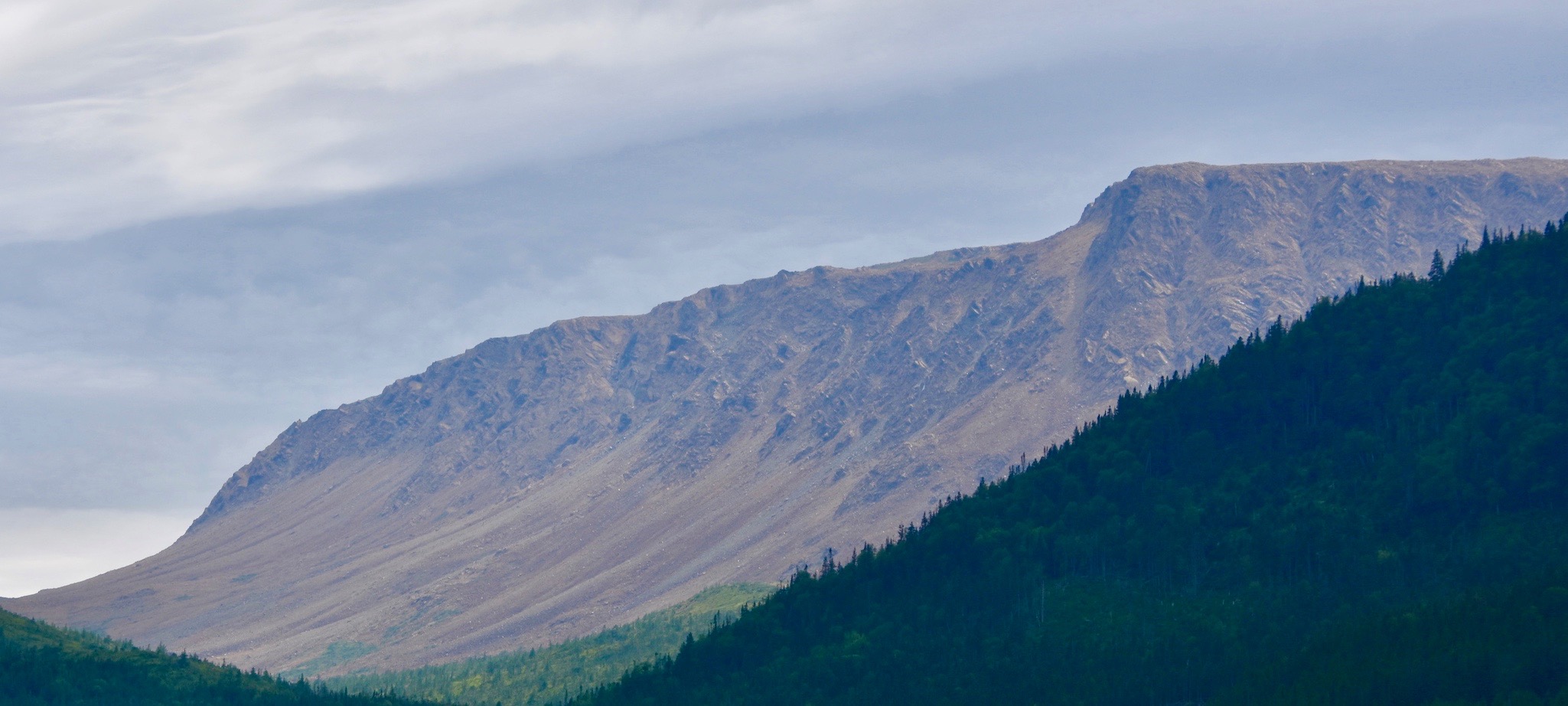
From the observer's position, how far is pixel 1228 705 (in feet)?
622

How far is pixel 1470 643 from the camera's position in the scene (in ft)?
599

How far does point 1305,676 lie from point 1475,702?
20312 millimetres

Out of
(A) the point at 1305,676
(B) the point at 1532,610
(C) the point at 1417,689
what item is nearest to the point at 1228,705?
(A) the point at 1305,676

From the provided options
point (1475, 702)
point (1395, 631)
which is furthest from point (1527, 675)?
point (1395, 631)

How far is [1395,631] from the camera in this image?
194 meters

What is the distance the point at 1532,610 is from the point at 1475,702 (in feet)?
63.9

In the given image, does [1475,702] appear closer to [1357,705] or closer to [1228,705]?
[1357,705]

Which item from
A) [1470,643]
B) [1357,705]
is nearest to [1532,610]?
[1470,643]

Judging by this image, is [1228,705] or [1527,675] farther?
[1228,705]

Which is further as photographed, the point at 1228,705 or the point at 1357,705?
the point at 1228,705

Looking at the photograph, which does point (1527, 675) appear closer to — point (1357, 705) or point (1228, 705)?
point (1357, 705)

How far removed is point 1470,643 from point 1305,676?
58.6 ft

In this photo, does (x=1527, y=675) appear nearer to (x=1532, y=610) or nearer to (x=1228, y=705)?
(x=1532, y=610)

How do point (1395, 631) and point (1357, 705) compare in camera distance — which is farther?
point (1395, 631)
